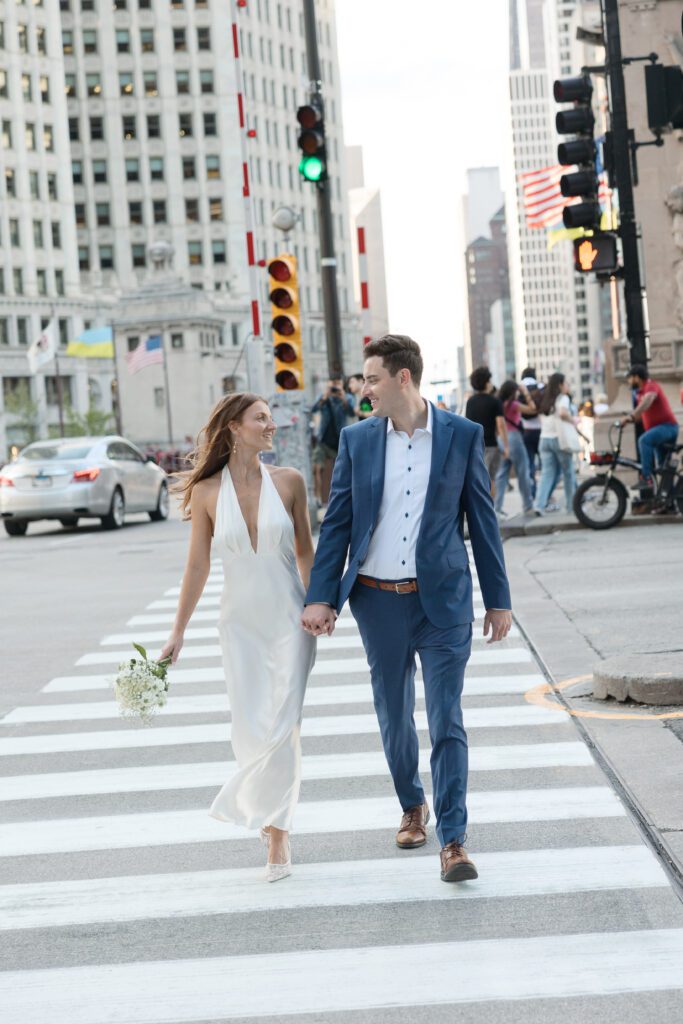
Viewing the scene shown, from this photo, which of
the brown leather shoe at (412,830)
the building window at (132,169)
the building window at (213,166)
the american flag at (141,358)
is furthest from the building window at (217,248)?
the brown leather shoe at (412,830)

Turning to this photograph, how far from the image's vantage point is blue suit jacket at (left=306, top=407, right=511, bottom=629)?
17.0 ft

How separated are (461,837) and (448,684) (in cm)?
49

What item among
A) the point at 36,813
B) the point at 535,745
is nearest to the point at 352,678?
the point at 535,745

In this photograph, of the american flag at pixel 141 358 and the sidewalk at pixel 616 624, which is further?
the american flag at pixel 141 358

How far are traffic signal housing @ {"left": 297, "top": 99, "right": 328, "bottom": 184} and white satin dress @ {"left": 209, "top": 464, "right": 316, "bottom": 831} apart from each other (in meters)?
12.1

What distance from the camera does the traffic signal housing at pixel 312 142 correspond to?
17109 millimetres

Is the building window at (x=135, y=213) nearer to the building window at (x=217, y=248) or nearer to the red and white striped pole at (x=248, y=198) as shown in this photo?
the building window at (x=217, y=248)

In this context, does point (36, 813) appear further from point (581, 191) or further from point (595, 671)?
point (581, 191)

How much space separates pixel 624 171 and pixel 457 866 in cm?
1356

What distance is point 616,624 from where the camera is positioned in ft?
34.6

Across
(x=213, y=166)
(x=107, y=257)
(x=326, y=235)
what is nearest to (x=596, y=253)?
(x=326, y=235)

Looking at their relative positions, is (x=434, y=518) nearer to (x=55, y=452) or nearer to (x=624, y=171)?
(x=624, y=171)

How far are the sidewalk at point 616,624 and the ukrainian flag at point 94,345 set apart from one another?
185 feet

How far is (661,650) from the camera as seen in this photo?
9.16 meters
